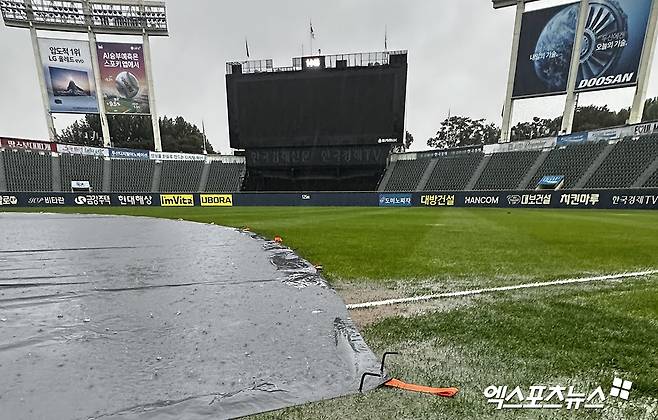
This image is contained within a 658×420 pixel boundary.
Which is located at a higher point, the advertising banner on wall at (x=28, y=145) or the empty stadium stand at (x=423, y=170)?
the advertising banner on wall at (x=28, y=145)

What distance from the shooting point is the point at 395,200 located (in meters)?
22.6

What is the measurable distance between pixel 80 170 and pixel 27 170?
344cm

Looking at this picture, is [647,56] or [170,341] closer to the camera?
[170,341]

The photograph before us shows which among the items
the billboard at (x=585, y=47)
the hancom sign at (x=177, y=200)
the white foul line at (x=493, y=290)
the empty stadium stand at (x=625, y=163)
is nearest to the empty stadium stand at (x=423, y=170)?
the empty stadium stand at (x=625, y=163)

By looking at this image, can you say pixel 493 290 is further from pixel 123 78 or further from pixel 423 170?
pixel 123 78

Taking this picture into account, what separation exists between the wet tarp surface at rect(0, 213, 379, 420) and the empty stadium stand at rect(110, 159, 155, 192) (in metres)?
27.9

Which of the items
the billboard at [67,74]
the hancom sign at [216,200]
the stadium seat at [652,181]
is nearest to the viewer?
the stadium seat at [652,181]

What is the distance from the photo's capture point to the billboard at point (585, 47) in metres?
18.0

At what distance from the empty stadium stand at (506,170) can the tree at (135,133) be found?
48.9 meters

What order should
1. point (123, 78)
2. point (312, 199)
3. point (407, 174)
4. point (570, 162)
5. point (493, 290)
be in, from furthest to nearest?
point (407, 174) < point (123, 78) < point (312, 199) < point (570, 162) < point (493, 290)

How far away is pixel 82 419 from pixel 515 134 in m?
69.9

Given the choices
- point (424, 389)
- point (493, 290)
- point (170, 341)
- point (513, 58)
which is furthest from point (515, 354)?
point (513, 58)

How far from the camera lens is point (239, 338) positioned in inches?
84.0

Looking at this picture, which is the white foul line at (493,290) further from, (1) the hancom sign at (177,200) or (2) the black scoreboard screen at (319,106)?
(1) the hancom sign at (177,200)
